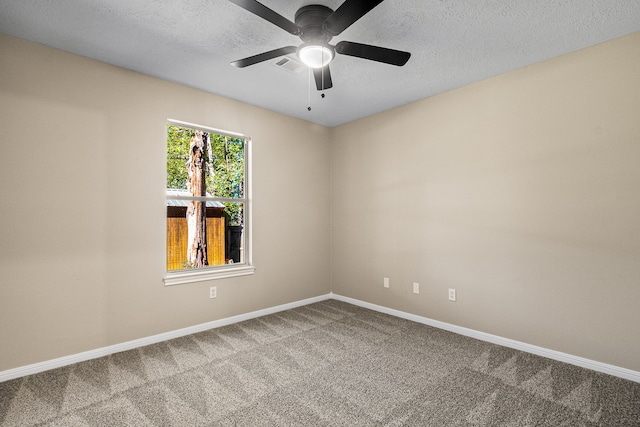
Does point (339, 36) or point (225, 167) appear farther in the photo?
point (225, 167)

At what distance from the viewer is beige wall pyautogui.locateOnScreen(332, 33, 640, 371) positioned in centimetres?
234

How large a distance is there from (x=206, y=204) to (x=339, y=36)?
2163 mm

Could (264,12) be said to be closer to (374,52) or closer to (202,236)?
(374,52)

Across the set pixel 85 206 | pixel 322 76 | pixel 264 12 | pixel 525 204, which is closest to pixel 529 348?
pixel 525 204

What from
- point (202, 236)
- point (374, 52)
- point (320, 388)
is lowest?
point (320, 388)

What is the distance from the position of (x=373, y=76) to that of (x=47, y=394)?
3.47 m

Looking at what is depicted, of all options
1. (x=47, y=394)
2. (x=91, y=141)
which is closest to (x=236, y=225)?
(x=91, y=141)

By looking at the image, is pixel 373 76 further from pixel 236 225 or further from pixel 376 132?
pixel 236 225

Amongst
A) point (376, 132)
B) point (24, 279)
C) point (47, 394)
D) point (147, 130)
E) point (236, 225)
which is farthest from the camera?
point (376, 132)

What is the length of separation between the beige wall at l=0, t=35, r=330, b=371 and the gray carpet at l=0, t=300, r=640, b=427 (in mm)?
327

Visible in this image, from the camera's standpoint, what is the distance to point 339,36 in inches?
90.4

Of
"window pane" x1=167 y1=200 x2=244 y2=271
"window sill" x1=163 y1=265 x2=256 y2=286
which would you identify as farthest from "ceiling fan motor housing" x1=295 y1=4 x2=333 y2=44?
"window sill" x1=163 y1=265 x2=256 y2=286

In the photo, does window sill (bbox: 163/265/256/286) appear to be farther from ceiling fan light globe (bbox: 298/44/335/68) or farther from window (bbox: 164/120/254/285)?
ceiling fan light globe (bbox: 298/44/335/68)

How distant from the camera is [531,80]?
8.96 feet
